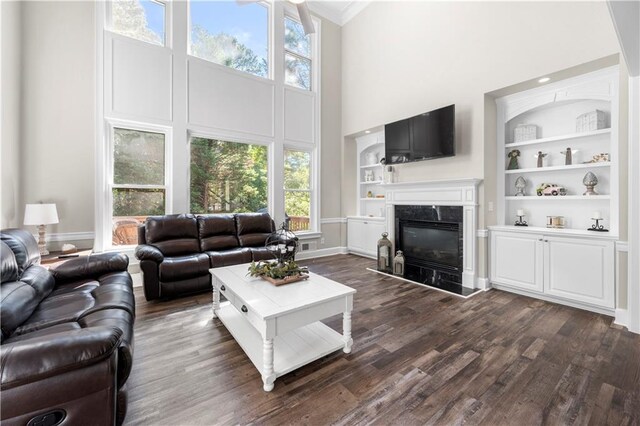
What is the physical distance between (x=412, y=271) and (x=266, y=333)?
11.1 ft

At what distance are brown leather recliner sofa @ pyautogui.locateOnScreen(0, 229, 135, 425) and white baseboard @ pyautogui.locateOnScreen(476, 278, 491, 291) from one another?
13.1 feet

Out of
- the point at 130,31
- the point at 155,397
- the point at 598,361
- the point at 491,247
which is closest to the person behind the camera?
the point at 155,397

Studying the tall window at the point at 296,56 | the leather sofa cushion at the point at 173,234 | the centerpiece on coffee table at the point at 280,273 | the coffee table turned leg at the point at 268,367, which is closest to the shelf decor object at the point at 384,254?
the centerpiece on coffee table at the point at 280,273

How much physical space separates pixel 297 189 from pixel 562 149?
4.31 m

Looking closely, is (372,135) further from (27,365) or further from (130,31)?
(27,365)

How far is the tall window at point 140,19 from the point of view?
13.1ft

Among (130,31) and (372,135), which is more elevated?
(130,31)

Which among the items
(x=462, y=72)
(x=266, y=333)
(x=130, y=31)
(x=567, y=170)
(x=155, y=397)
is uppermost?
(x=130, y=31)

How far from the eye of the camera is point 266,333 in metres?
1.76

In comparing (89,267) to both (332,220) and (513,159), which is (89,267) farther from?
(513,159)

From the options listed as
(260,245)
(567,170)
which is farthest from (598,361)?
(260,245)

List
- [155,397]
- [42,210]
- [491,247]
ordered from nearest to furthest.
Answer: [155,397] → [42,210] → [491,247]

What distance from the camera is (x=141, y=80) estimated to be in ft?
13.3

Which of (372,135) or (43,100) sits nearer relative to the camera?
(43,100)
